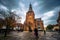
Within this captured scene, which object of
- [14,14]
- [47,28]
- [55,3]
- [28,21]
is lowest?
[47,28]

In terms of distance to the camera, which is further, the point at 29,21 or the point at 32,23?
the point at 29,21

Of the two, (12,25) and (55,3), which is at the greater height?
(55,3)

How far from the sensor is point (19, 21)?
9.29 metres

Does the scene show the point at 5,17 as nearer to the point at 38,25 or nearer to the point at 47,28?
the point at 38,25

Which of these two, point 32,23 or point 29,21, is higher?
point 29,21

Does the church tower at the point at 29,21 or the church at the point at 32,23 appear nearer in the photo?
the church at the point at 32,23

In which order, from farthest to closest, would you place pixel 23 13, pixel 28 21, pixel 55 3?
pixel 28 21 → pixel 23 13 → pixel 55 3

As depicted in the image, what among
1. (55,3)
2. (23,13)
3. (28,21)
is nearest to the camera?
(55,3)

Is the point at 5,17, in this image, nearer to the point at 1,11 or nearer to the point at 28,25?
the point at 1,11

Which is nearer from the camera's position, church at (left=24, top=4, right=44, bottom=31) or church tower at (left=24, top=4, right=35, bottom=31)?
church at (left=24, top=4, right=44, bottom=31)

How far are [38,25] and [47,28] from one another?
2.62ft

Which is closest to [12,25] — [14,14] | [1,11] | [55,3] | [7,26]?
[7,26]

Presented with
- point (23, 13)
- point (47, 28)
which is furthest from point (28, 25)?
point (47, 28)

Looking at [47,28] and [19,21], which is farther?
[19,21]
